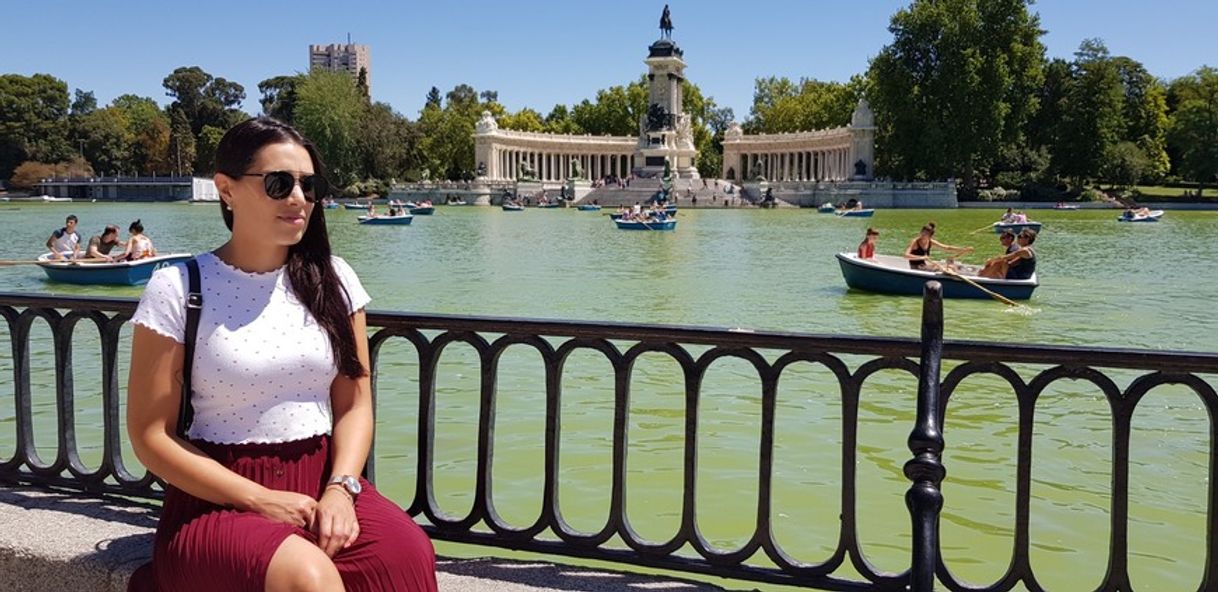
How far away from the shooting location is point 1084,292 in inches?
842

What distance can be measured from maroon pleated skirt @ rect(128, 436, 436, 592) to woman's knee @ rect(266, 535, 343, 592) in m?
0.02

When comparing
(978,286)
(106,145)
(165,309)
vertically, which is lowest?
(978,286)

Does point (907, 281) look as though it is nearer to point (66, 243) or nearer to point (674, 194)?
point (66, 243)

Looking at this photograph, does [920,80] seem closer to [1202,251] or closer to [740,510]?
[1202,251]

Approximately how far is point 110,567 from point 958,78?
2879 inches

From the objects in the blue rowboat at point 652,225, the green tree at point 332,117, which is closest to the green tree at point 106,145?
the green tree at point 332,117

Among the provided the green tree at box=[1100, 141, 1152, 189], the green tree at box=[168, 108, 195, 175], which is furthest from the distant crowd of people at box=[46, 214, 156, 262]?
the green tree at box=[168, 108, 195, 175]

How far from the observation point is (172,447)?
3.01 metres

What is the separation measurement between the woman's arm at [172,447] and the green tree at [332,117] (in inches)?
3671

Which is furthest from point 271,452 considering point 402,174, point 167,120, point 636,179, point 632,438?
point 167,120

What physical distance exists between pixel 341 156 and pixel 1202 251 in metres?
75.9

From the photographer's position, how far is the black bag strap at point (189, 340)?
3051 millimetres

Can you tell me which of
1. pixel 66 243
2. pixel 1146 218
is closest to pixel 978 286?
pixel 66 243

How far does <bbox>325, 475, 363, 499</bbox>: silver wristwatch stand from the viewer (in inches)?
122
